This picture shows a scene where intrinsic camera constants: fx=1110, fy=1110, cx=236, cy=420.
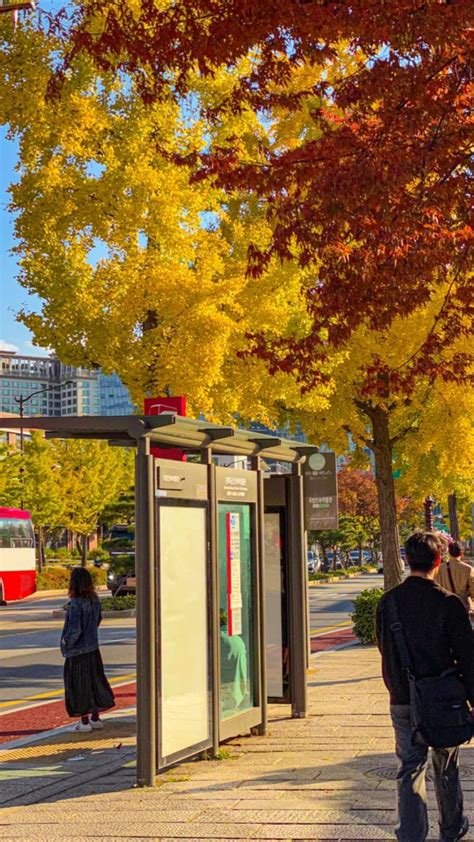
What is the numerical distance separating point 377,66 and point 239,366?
1050 centimetres

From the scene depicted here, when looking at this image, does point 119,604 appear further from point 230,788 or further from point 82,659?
point 230,788

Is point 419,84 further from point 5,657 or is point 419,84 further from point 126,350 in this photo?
point 5,657

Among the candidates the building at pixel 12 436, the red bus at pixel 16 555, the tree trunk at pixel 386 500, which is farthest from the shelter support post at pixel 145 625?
the red bus at pixel 16 555

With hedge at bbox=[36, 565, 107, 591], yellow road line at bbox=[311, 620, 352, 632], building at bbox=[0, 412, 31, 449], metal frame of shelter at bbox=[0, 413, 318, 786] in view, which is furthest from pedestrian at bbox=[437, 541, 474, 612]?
hedge at bbox=[36, 565, 107, 591]

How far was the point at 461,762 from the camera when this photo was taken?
841 centimetres

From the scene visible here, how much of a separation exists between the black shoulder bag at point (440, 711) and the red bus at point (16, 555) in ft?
121

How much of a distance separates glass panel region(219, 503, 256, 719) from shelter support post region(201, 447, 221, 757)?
0.41 m

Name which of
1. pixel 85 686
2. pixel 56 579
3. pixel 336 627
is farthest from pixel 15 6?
pixel 56 579

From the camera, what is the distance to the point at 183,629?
27.8 feet

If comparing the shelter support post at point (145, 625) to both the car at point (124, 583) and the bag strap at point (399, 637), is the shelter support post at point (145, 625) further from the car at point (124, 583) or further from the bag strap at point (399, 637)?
the car at point (124, 583)

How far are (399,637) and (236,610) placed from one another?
411 cm

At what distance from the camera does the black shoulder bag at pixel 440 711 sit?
5.55 meters

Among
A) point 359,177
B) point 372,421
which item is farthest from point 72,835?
point 372,421

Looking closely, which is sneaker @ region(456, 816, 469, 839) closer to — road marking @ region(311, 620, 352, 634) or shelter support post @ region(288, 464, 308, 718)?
shelter support post @ region(288, 464, 308, 718)
